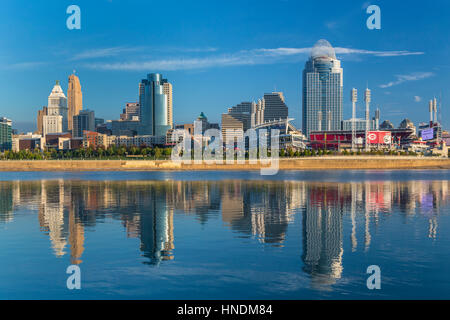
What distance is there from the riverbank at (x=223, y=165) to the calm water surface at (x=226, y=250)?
102 metres

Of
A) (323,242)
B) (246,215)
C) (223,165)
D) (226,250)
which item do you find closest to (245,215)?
(246,215)

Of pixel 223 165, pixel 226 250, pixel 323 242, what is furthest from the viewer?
pixel 223 165

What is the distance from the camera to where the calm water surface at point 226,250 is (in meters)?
17.6

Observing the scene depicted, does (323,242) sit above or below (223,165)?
below

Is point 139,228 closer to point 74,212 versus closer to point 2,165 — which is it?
point 74,212

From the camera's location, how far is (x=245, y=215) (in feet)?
119

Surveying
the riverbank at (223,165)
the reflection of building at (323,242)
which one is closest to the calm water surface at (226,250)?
the reflection of building at (323,242)

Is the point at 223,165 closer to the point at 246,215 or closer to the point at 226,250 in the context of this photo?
the point at 246,215

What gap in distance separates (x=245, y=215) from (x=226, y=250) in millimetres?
12448

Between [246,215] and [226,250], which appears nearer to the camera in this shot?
[226,250]

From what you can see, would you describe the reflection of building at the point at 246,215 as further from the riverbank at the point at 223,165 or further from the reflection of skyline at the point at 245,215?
the riverbank at the point at 223,165

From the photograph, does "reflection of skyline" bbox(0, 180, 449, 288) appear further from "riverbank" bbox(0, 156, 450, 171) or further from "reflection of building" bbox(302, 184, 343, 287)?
"riverbank" bbox(0, 156, 450, 171)

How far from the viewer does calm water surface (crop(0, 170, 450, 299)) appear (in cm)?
1756
